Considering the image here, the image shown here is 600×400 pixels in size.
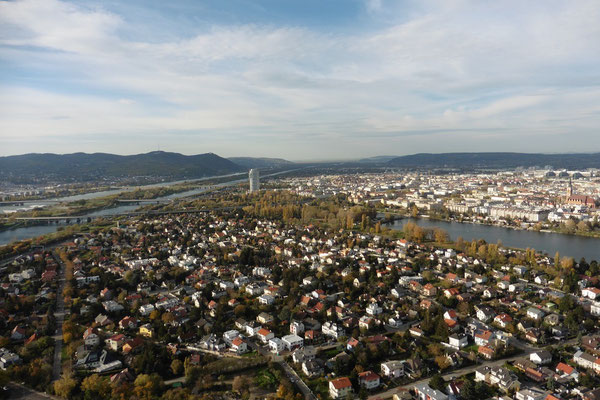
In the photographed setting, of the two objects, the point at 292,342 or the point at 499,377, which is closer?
the point at 499,377

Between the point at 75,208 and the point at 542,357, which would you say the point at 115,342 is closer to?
the point at 542,357

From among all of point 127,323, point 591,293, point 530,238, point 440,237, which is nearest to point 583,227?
point 530,238

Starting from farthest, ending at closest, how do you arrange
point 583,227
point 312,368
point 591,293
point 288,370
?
point 583,227 → point 591,293 → point 288,370 → point 312,368

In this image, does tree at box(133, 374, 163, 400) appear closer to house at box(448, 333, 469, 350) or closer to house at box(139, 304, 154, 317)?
house at box(139, 304, 154, 317)

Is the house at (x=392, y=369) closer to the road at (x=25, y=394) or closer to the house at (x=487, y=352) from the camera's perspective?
the house at (x=487, y=352)

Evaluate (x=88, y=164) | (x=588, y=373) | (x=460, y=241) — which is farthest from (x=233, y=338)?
(x=88, y=164)

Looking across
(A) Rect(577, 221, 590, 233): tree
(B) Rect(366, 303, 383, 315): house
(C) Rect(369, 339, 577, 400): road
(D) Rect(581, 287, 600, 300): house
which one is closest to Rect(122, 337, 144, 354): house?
(C) Rect(369, 339, 577, 400): road
